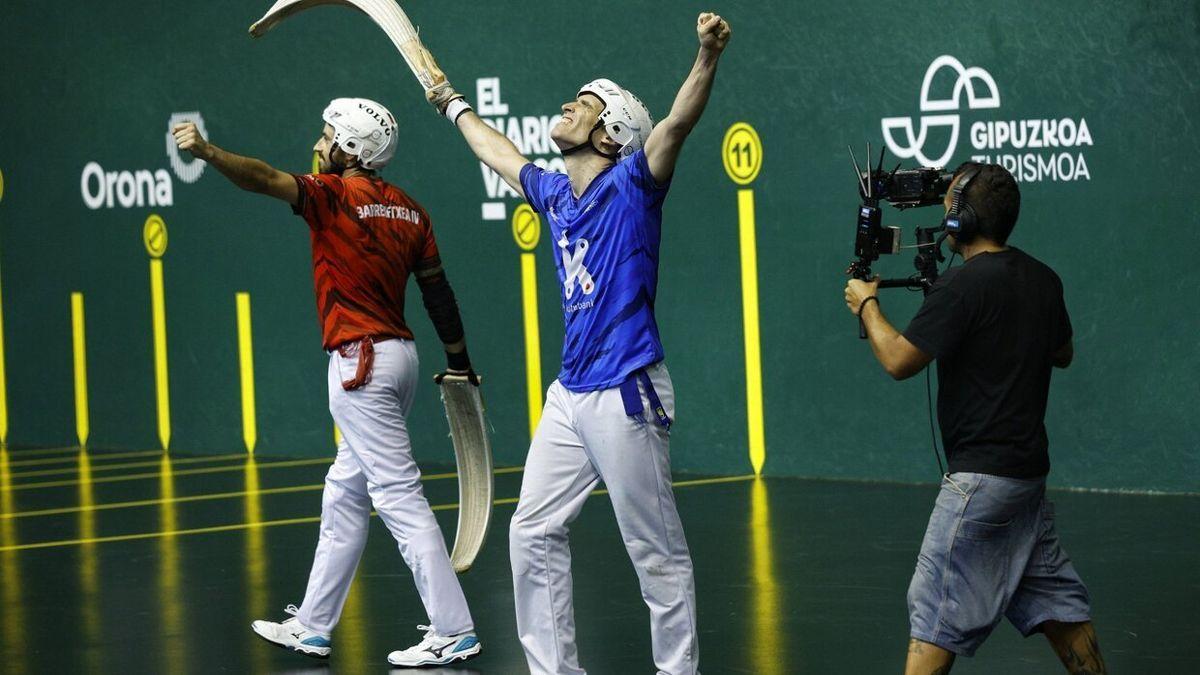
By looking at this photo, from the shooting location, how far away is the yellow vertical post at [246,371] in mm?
15055

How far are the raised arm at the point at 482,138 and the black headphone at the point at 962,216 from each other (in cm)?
142

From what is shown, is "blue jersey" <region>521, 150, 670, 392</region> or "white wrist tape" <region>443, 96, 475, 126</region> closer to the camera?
"blue jersey" <region>521, 150, 670, 392</region>

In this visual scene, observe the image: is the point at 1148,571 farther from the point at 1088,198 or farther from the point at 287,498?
the point at 287,498

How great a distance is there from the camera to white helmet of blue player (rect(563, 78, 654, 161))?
19.9ft

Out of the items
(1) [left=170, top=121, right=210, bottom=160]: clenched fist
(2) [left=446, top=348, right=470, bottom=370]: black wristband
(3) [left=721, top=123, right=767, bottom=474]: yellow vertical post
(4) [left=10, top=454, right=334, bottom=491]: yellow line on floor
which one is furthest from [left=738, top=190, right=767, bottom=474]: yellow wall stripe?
(1) [left=170, top=121, right=210, bottom=160]: clenched fist

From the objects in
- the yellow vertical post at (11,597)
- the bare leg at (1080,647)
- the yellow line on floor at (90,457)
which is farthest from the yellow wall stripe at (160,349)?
the bare leg at (1080,647)

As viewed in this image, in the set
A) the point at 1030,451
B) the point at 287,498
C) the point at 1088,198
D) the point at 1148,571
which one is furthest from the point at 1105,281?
the point at 1030,451

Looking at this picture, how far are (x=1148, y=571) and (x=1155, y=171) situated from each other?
9.39 ft

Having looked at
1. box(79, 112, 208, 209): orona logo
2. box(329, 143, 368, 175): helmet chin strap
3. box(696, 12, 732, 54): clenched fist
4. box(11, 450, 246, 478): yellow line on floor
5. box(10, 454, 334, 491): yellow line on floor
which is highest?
box(79, 112, 208, 209): orona logo

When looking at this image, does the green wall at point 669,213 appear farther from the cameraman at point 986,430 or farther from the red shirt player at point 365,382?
the cameraman at point 986,430

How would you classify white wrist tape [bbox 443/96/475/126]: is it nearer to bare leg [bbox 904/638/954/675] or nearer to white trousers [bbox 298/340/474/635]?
white trousers [bbox 298/340/474/635]

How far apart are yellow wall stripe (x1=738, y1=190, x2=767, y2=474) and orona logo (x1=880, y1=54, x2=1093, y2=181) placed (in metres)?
1.11

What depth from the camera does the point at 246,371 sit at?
15125mm

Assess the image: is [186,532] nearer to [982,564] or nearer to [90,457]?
[90,457]
